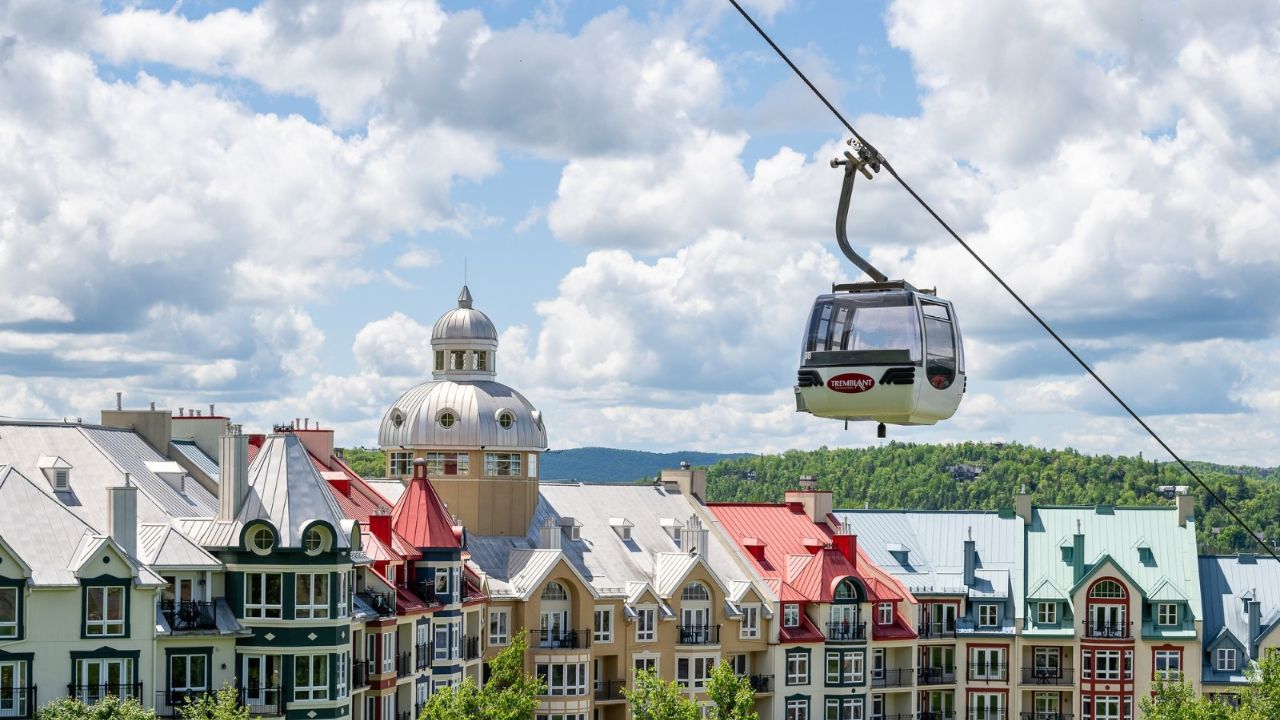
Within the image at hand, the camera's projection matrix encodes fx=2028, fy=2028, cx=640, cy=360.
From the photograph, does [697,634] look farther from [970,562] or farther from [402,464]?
[970,562]

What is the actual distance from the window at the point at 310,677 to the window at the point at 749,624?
108ft

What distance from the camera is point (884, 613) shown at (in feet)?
360

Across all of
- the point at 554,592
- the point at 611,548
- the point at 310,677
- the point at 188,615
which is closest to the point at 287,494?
the point at 188,615

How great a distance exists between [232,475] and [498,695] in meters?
15.3

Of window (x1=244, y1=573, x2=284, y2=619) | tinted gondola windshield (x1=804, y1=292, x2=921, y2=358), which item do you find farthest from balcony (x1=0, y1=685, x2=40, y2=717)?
tinted gondola windshield (x1=804, y1=292, x2=921, y2=358)

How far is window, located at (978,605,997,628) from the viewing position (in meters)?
113

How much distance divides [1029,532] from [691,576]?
26.3 metres

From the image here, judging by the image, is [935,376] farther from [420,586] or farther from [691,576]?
[691,576]

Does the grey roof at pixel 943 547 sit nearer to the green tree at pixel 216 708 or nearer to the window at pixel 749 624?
the window at pixel 749 624

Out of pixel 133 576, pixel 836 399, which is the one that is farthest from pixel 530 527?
pixel 836 399

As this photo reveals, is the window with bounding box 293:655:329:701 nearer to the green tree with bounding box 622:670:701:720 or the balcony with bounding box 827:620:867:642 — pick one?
the green tree with bounding box 622:670:701:720

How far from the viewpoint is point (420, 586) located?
285 feet

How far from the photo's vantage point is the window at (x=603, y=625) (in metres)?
97.8

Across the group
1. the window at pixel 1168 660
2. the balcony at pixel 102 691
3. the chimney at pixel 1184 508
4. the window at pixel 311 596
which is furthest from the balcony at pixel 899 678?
the balcony at pixel 102 691
